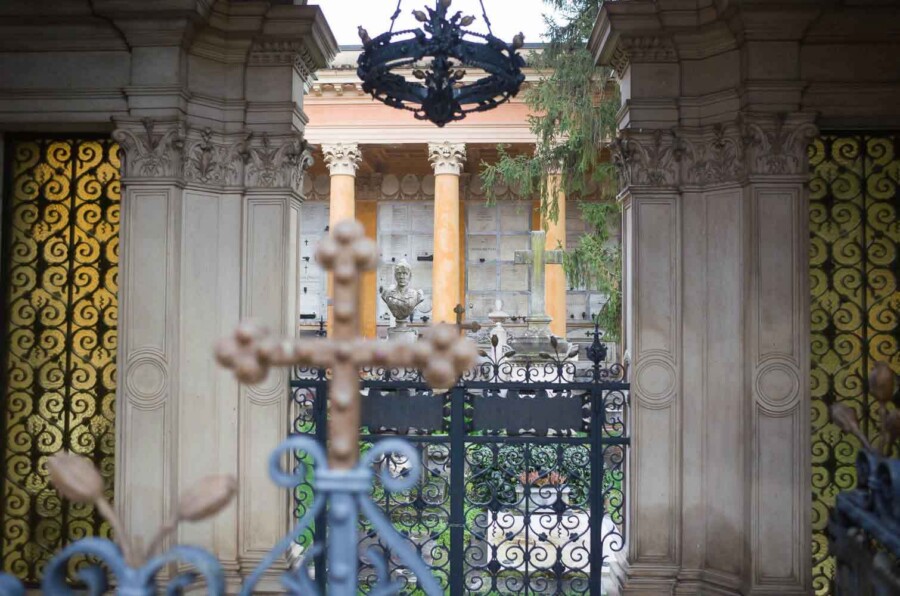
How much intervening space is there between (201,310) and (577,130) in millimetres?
11111

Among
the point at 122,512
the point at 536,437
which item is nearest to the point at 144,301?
the point at 122,512

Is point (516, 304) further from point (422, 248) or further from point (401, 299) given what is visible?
point (401, 299)

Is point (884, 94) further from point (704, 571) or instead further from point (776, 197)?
point (704, 571)

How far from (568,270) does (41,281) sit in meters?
12.2

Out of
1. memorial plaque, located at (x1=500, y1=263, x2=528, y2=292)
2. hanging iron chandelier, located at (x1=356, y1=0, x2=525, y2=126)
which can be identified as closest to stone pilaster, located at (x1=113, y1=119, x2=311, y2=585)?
hanging iron chandelier, located at (x1=356, y1=0, x2=525, y2=126)

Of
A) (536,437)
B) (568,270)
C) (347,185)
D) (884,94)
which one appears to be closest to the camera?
(884,94)

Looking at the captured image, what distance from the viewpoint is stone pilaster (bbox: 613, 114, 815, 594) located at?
5.86 m

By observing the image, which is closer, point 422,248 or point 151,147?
point 151,147

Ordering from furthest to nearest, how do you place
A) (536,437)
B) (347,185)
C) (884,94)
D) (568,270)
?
(347,185)
(568,270)
(536,437)
(884,94)

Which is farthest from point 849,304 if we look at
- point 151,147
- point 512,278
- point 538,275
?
point 512,278

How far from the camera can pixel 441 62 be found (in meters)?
5.65

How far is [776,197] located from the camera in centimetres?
591

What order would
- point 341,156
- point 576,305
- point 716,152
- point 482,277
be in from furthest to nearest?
1. point 482,277
2. point 576,305
3. point 341,156
4. point 716,152

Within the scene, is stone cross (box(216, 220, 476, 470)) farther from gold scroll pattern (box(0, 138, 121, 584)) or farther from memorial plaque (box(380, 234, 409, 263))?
memorial plaque (box(380, 234, 409, 263))
